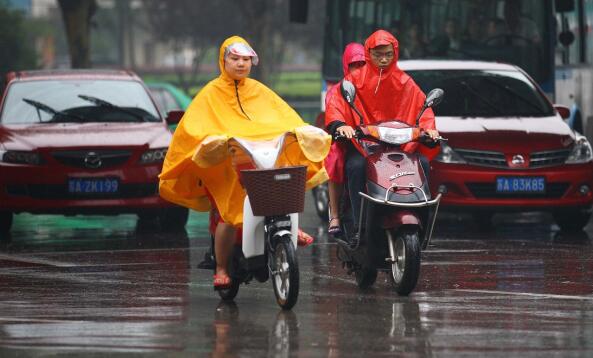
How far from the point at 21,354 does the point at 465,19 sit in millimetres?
13705

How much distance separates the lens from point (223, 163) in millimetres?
9992

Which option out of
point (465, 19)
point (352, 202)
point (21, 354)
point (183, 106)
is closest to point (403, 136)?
point (352, 202)

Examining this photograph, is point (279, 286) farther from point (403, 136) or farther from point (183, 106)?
point (183, 106)

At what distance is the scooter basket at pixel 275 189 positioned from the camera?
944cm

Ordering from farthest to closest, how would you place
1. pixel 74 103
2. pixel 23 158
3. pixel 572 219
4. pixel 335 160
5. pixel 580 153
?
pixel 74 103 < pixel 572 219 < pixel 580 153 < pixel 23 158 < pixel 335 160

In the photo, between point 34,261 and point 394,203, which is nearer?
point 394,203

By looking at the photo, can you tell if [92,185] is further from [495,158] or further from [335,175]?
[335,175]

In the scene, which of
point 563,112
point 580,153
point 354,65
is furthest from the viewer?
point 563,112

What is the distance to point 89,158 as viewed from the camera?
49.9ft

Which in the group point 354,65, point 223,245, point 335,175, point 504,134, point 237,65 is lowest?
point 504,134

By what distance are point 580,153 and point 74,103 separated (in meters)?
4.99

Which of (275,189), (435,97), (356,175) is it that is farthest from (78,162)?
(275,189)

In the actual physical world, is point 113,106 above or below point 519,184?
above

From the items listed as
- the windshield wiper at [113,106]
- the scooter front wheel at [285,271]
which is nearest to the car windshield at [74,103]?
the windshield wiper at [113,106]
